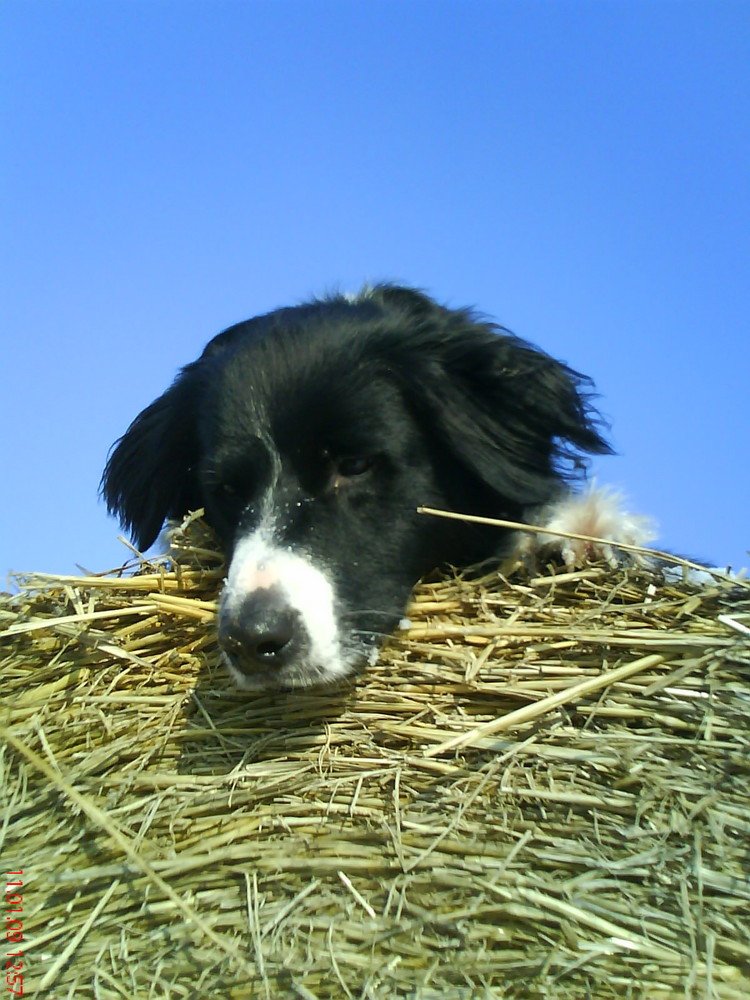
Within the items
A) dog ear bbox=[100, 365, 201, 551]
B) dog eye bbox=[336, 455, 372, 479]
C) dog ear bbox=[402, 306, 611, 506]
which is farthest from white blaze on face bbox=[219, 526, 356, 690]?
dog ear bbox=[100, 365, 201, 551]

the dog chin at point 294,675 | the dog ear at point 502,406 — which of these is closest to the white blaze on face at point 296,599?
the dog chin at point 294,675

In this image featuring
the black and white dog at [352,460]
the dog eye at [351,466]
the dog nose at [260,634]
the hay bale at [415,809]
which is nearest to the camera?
the hay bale at [415,809]

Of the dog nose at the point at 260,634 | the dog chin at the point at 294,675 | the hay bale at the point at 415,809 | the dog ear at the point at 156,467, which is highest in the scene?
the dog ear at the point at 156,467

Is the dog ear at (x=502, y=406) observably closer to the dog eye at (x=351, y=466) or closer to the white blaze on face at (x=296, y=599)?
the dog eye at (x=351, y=466)

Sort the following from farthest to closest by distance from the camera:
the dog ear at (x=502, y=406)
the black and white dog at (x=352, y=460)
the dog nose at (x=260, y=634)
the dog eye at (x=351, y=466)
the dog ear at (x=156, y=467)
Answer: the dog ear at (x=156, y=467)
the dog ear at (x=502, y=406)
the dog eye at (x=351, y=466)
the black and white dog at (x=352, y=460)
the dog nose at (x=260, y=634)

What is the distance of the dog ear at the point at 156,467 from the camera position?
3.59 meters

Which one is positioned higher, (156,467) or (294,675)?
(156,467)

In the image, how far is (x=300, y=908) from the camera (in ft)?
6.26

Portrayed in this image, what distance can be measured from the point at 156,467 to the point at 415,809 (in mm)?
2024

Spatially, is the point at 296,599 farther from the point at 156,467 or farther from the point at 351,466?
the point at 156,467

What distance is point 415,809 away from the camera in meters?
2.01

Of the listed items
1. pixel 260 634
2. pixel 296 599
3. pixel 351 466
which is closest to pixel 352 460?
pixel 351 466

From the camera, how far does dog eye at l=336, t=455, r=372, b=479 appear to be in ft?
9.27

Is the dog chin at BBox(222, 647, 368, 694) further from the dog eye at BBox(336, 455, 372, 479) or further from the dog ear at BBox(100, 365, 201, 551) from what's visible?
the dog ear at BBox(100, 365, 201, 551)
